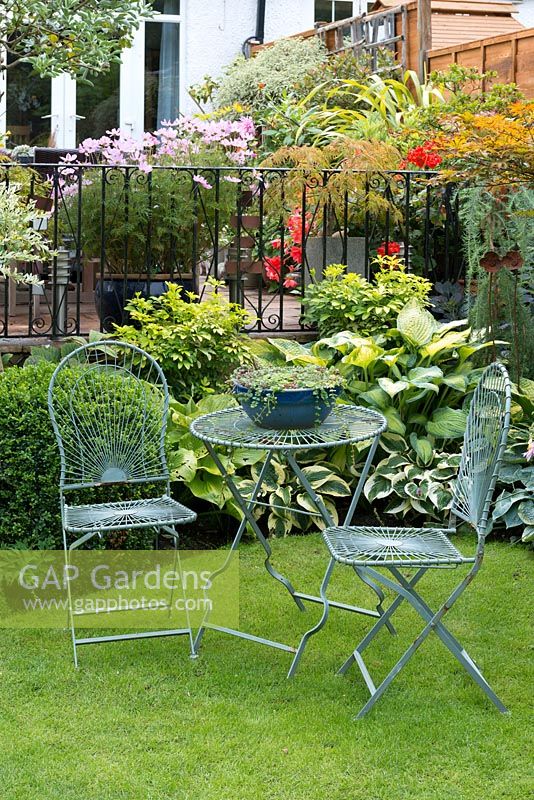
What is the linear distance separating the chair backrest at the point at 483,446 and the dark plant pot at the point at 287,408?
1.70 ft

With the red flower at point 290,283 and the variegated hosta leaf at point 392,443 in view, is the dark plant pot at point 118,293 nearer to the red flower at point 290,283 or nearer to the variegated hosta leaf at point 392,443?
the variegated hosta leaf at point 392,443

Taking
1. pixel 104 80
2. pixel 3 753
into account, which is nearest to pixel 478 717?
pixel 3 753

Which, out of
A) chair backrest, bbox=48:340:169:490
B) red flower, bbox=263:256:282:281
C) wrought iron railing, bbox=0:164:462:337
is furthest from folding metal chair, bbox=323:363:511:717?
red flower, bbox=263:256:282:281

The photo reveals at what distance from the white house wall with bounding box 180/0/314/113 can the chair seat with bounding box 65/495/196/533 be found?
28.2 ft

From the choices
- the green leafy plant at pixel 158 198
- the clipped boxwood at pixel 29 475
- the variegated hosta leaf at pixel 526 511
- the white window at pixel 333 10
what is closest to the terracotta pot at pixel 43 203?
the green leafy plant at pixel 158 198

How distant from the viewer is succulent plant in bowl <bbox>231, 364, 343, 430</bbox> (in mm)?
3678

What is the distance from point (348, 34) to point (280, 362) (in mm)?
7103

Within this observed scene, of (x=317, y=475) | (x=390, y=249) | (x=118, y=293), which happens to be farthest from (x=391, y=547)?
(x=390, y=249)

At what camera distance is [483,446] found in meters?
3.49

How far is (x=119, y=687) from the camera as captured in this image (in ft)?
11.6

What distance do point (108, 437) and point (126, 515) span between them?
562 mm

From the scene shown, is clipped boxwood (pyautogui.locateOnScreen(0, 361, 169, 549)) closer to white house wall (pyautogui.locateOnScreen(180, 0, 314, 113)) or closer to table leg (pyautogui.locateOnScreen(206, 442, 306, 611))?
table leg (pyautogui.locateOnScreen(206, 442, 306, 611))

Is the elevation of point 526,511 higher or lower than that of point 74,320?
lower

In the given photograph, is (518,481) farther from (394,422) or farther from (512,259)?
(512,259)
